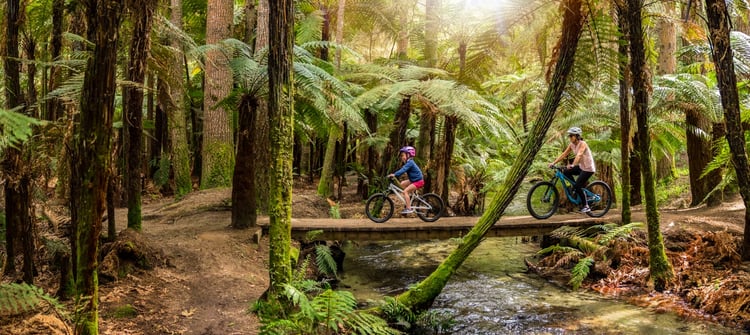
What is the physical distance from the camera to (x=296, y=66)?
6492mm

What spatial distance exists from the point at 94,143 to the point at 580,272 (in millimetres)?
6539

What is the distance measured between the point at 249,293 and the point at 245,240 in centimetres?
155

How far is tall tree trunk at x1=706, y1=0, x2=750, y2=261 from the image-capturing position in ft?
18.7

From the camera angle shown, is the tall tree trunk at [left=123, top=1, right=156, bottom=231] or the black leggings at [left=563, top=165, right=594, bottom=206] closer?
the tall tree trunk at [left=123, top=1, right=156, bottom=231]

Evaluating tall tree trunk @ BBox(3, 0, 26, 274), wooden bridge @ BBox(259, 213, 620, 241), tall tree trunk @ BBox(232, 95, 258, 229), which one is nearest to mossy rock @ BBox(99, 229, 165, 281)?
tall tree trunk @ BBox(3, 0, 26, 274)

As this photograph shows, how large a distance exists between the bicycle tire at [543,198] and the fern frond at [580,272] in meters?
1.20

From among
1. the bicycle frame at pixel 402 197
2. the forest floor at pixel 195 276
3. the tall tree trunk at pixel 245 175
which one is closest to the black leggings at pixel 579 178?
the forest floor at pixel 195 276

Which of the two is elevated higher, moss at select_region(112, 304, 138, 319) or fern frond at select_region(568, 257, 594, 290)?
moss at select_region(112, 304, 138, 319)

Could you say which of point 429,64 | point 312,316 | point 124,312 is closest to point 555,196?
point 429,64

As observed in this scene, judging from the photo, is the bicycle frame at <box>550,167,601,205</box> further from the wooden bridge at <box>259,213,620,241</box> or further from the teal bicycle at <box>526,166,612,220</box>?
the wooden bridge at <box>259,213,620,241</box>

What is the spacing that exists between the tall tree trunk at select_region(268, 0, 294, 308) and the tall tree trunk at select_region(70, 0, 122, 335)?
1.31 m

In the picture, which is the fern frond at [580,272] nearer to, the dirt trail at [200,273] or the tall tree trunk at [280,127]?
the dirt trail at [200,273]

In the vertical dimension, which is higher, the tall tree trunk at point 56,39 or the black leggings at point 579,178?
the tall tree trunk at point 56,39

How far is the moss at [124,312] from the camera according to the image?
168 inches
